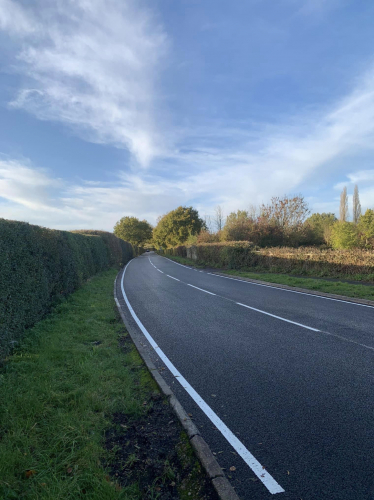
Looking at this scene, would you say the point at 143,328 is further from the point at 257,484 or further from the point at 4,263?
the point at 257,484

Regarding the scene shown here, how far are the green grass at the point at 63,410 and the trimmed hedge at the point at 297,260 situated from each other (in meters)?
13.5

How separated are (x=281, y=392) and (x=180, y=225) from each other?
62.2m

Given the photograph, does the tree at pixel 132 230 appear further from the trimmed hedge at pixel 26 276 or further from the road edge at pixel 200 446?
the road edge at pixel 200 446

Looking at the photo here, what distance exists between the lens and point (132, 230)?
305ft

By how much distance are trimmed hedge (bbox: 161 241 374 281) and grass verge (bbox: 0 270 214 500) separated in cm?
1350

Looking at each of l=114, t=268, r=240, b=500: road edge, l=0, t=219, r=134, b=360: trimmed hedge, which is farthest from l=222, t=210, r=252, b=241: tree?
l=114, t=268, r=240, b=500: road edge

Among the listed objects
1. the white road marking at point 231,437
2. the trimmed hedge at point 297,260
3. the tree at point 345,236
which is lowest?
the white road marking at point 231,437

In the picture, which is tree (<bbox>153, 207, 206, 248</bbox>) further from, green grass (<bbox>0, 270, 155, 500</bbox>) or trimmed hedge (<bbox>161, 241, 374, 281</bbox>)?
green grass (<bbox>0, 270, 155, 500</bbox>)

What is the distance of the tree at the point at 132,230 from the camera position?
9219 centimetres

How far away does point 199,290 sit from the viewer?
1358 cm

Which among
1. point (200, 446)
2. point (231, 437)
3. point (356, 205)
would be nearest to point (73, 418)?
point (200, 446)

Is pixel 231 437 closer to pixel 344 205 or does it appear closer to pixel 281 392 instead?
pixel 281 392

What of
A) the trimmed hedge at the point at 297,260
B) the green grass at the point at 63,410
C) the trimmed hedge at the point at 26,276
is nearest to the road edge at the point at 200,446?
the green grass at the point at 63,410

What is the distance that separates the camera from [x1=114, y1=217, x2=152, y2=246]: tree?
9219 cm
